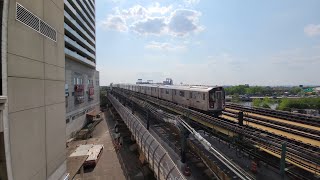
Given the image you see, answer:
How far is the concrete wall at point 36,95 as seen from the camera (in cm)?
854

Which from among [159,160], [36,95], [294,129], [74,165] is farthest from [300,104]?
[36,95]

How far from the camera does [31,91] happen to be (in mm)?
9781

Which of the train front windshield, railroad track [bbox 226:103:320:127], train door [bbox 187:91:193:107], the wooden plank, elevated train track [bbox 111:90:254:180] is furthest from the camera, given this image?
train door [bbox 187:91:193:107]

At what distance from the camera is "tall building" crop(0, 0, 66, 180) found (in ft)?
26.3

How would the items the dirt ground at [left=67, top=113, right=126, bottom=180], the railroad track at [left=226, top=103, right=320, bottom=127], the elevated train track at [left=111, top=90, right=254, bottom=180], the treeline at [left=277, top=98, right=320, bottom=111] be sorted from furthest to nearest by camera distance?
1. the treeline at [left=277, top=98, right=320, bottom=111]
2. the dirt ground at [left=67, top=113, right=126, bottom=180]
3. the railroad track at [left=226, top=103, right=320, bottom=127]
4. the elevated train track at [left=111, top=90, right=254, bottom=180]

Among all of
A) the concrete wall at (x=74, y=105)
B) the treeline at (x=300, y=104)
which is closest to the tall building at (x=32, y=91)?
the concrete wall at (x=74, y=105)

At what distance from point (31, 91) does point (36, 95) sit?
0.52 meters

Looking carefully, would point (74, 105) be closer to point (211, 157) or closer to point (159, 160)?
point (211, 157)

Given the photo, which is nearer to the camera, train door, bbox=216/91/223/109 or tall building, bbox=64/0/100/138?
train door, bbox=216/91/223/109

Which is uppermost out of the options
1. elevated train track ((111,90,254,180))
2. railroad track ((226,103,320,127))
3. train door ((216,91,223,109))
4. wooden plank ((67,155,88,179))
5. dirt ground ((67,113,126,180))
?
train door ((216,91,223,109))

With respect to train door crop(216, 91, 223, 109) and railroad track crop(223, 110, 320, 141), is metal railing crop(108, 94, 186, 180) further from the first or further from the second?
railroad track crop(223, 110, 320, 141)

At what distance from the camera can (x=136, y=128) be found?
23.6 metres

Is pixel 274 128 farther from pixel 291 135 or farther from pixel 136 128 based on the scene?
pixel 136 128

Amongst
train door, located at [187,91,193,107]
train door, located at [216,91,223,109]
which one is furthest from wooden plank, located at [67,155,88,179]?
train door, located at [216,91,223,109]
